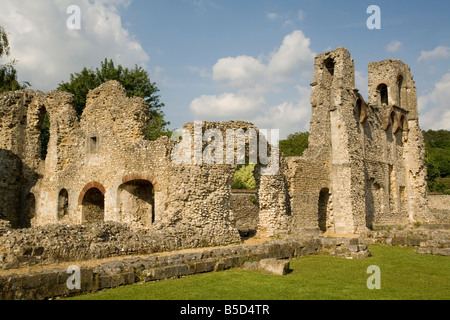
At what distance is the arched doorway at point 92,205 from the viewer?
1745 cm

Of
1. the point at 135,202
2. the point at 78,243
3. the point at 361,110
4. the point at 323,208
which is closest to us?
the point at 78,243

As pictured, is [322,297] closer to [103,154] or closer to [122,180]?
[122,180]

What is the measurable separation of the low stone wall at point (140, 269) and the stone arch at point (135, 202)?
595 centimetres

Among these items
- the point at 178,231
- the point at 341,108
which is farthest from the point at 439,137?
the point at 178,231

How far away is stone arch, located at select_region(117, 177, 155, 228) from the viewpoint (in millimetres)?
15820

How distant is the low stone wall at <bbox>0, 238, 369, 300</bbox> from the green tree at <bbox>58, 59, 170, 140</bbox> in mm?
18768

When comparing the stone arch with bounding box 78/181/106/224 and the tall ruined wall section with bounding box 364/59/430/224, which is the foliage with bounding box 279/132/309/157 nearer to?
the tall ruined wall section with bounding box 364/59/430/224

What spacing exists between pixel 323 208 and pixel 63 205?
43.2 ft

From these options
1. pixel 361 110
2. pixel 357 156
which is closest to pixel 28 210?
pixel 357 156

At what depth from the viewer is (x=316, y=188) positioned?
20.2 metres

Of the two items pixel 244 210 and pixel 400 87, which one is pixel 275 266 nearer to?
pixel 244 210

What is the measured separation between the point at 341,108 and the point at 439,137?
210ft

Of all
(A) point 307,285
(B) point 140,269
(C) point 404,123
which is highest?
(C) point 404,123

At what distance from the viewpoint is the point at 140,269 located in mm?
8336
